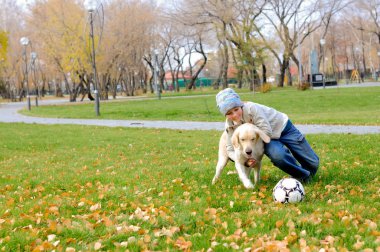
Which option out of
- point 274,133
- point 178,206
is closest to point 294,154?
point 274,133

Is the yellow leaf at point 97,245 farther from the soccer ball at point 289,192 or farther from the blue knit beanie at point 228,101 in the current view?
the blue knit beanie at point 228,101

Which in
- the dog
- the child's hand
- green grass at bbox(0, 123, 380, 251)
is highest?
the dog

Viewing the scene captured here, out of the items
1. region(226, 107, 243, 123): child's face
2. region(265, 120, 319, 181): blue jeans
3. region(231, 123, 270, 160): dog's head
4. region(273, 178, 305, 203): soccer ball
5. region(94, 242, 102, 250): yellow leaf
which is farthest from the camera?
region(265, 120, 319, 181): blue jeans

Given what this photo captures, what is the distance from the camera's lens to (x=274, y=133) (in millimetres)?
6441

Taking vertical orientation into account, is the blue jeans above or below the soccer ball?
above

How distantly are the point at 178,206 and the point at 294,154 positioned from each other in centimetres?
201

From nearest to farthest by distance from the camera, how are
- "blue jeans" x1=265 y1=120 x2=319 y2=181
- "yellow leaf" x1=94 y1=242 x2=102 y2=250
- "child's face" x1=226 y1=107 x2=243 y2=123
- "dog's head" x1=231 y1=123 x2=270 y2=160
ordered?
"yellow leaf" x1=94 y1=242 x2=102 y2=250, "dog's head" x1=231 y1=123 x2=270 y2=160, "child's face" x1=226 y1=107 x2=243 y2=123, "blue jeans" x1=265 y1=120 x2=319 y2=181

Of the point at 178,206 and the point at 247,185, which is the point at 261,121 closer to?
the point at 247,185

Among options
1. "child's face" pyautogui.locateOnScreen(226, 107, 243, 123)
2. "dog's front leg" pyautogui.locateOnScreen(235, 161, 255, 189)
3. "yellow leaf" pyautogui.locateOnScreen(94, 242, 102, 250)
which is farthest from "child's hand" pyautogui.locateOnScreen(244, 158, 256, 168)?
"yellow leaf" pyautogui.locateOnScreen(94, 242, 102, 250)

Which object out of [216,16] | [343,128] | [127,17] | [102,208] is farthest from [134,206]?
[127,17]

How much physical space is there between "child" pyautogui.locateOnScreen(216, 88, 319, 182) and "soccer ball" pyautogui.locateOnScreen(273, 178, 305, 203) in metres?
0.62

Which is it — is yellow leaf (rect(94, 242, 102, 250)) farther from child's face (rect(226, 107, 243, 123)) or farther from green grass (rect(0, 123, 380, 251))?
child's face (rect(226, 107, 243, 123))

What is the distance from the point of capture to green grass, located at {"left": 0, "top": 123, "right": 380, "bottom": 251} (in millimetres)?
4363

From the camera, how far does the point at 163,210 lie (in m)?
5.49
